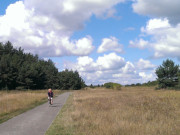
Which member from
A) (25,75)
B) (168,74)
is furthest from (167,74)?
(25,75)

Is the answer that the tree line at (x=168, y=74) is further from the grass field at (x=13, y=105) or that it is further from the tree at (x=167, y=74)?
the grass field at (x=13, y=105)

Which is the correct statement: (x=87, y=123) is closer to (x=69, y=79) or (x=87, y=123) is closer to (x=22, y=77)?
(x=22, y=77)

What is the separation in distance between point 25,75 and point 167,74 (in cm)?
4380

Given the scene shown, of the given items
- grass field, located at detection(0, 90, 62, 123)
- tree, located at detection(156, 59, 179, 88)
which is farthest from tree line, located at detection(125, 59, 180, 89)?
grass field, located at detection(0, 90, 62, 123)

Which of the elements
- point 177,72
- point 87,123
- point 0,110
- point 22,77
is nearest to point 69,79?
point 22,77

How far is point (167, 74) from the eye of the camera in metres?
57.3

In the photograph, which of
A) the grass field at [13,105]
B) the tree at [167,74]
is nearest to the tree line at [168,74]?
the tree at [167,74]

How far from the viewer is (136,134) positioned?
7.41 m

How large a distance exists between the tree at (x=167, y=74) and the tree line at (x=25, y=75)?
41.0 m

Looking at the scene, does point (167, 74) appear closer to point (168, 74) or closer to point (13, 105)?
point (168, 74)

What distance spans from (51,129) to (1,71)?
5970 cm

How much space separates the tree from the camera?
2221 inches

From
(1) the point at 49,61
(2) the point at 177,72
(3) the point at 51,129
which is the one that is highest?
(1) the point at 49,61

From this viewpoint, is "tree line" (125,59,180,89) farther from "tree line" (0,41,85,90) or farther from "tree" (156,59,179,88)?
"tree line" (0,41,85,90)
